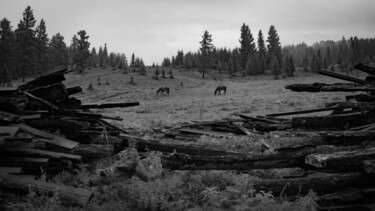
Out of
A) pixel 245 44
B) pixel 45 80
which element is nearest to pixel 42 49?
pixel 245 44

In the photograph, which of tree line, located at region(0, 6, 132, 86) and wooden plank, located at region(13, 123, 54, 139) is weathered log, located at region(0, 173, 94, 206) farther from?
tree line, located at region(0, 6, 132, 86)

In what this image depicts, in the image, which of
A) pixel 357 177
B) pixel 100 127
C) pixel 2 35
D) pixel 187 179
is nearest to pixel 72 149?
pixel 100 127

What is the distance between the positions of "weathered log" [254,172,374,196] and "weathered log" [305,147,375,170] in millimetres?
275

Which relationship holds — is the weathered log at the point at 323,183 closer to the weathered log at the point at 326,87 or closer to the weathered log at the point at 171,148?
the weathered log at the point at 171,148

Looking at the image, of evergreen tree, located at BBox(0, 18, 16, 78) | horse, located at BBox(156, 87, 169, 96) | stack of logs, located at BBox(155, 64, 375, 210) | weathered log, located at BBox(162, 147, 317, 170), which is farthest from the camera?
evergreen tree, located at BBox(0, 18, 16, 78)

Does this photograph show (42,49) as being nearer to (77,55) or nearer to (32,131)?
(77,55)

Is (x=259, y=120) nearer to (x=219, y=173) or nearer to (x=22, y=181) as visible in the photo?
(x=219, y=173)

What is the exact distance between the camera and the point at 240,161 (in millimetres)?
5125

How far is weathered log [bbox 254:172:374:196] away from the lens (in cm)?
479

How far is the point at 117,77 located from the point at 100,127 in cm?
6275

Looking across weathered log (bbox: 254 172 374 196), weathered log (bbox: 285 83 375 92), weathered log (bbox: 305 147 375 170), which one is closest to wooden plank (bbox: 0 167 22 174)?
weathered log (bbox: 254 172 374 196)

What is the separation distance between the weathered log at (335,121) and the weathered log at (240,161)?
7.17ft

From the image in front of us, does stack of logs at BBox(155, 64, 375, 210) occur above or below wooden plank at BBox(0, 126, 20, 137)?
below

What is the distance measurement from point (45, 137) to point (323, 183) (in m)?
6.28
